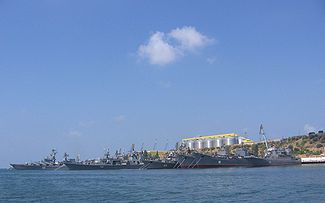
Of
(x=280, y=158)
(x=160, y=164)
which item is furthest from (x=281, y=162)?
(x=160, y=164)

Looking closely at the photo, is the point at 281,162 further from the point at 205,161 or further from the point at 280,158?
the point at 205,161

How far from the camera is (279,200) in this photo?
125ft

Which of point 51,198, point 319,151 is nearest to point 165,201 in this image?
point 51,198

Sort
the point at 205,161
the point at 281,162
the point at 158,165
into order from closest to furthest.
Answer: the point at 205,161 < the point at 281,162 < the point at 158,165

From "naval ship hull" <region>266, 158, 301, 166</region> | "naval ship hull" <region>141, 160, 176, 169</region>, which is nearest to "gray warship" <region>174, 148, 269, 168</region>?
"naval ship hull" <region>266, 158, 301, 166</region>

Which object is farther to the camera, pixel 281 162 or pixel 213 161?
pixel 281 162

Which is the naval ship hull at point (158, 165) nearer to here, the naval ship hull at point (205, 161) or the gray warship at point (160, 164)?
the gray warship at point (160, 164)

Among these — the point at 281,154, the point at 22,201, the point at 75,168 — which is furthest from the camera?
the point at 75,168

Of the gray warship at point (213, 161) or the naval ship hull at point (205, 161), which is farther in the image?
the gray warship at point (213, 161)

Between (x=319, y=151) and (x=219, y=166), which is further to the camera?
(x=319, y=151)

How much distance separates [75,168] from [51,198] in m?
123

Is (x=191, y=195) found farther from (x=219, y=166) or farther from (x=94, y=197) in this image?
(x=219, y=166)

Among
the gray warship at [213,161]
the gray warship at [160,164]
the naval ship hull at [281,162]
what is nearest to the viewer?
the gray warship at [213,161]

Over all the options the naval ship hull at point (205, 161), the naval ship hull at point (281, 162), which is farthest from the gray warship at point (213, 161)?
the naval ship hull at point (281, 162)
